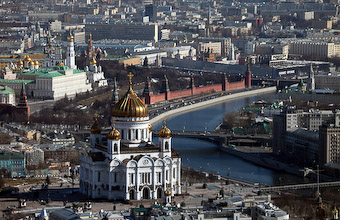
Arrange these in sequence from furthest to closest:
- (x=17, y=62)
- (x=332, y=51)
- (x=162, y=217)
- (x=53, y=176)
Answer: (x=332, y=51)
(x=17, y=62)
(x=53, y=176)
(x=162, y=217)

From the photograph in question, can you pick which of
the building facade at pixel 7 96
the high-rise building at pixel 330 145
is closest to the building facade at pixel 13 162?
the high-rise building at pixel 330 145

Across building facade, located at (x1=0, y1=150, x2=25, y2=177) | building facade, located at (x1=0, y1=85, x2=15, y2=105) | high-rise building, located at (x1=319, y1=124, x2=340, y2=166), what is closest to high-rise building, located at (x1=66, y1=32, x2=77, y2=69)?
building facade, located at (x1=0, y1=85, x2=15, y2=105)

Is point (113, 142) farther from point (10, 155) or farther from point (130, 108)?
point (10, 155)

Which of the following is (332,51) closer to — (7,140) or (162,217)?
(7,140)

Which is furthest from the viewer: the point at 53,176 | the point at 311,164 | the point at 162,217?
the point at 311,164

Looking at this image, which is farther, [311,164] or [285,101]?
[285,101]

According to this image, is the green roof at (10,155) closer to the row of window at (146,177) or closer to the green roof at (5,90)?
the row of window at (146,177)

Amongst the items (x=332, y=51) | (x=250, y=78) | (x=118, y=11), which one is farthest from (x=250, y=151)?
(x=118, y=11)

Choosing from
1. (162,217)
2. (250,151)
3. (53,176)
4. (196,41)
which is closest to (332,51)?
(196,41)
